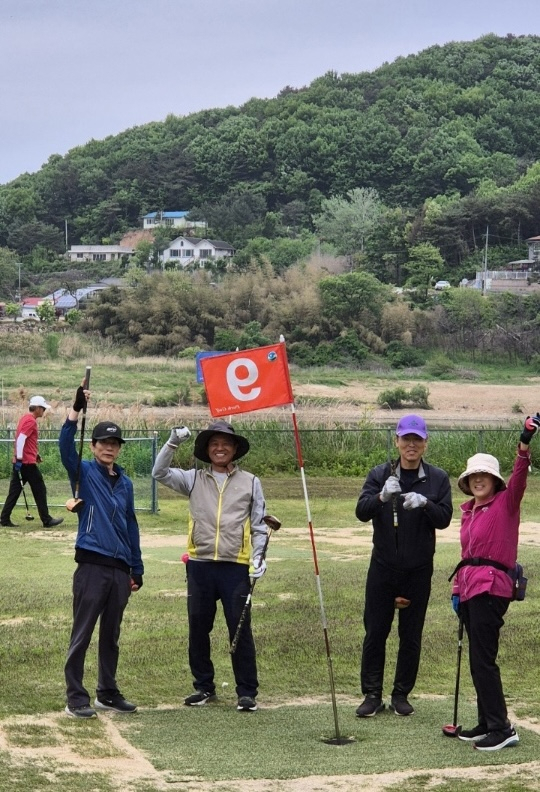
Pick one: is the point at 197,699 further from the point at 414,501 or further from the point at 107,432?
the point at 414,501

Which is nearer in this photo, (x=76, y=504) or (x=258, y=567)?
(x=76, y=504)

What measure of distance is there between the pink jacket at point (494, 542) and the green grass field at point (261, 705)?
0.95 meters

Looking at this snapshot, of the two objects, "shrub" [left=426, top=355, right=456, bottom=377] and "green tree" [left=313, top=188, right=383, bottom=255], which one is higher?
"green tree" [left=313, top=188, right=383, bottom=255]

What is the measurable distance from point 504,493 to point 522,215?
134 metres

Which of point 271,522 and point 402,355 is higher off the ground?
point 271,522

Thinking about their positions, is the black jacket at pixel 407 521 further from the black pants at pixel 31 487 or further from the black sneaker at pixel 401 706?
the black pants at pixel 31 487

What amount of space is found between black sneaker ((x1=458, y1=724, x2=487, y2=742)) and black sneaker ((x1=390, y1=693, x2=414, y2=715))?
701 millimetres

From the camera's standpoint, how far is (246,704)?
9.16 m

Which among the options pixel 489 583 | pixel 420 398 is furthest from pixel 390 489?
pixel 420 398

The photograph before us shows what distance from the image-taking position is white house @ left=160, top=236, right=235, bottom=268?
154375 mm

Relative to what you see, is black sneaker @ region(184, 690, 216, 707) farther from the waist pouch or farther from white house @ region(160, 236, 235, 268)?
white house @ region(160, 236, 235, 268)

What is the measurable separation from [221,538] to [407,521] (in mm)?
1219

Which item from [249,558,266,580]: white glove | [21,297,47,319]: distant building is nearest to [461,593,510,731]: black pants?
[249,558,266,580]: white glove

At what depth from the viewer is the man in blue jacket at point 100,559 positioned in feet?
29.6
